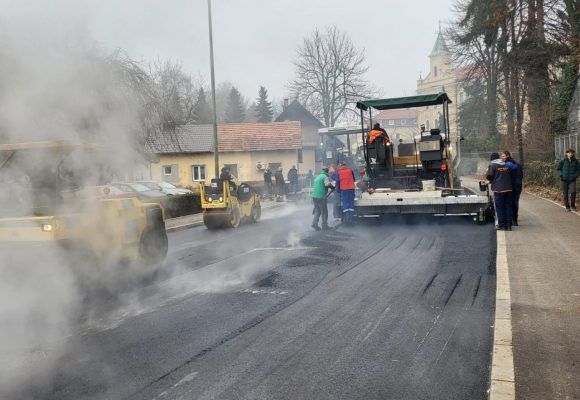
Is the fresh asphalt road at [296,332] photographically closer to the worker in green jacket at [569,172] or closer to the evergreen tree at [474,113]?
the worker in green jacket at [569,172]

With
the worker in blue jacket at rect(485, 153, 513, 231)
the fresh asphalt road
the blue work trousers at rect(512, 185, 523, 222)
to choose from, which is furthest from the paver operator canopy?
the fresh asphalt road

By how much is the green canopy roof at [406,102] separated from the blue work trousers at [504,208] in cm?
345

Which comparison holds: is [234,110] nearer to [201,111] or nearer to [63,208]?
[201,111]

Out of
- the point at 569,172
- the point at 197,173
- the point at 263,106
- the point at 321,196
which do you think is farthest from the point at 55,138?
the point at 263,106

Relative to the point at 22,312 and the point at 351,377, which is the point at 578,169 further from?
the point at 22,312

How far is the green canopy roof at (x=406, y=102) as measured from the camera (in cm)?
1359

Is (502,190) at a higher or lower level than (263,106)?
lower

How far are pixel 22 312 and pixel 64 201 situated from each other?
1515 mm

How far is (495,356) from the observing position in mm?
4258

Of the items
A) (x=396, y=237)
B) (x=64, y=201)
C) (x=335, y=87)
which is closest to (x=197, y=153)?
(x=335, y=87)

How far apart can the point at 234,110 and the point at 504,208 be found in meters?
70.5

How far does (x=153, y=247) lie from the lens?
863 centimetres

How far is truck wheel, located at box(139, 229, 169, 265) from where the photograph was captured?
8.31 meters

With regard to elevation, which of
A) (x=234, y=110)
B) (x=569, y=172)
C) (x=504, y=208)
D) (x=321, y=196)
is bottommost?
(x=504, y=208)
